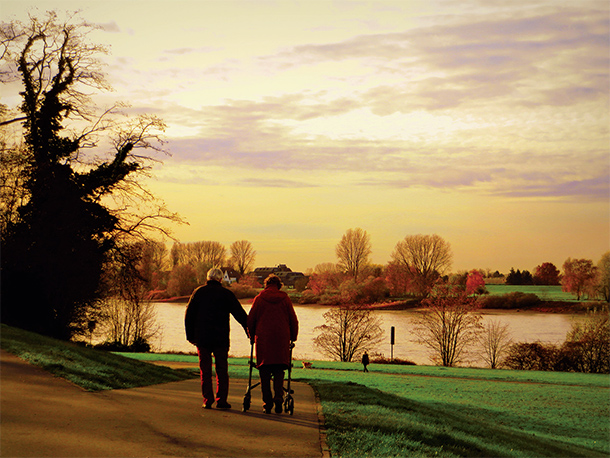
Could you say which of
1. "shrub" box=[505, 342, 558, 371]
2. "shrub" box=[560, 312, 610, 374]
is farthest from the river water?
→ "shrub" box=[560, 312, 610, 374]

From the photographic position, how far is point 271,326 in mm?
9000

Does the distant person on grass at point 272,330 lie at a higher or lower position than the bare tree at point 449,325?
higher

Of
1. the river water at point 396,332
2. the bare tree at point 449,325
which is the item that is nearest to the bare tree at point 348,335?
the river water at point 396,332

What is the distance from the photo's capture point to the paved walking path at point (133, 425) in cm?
696

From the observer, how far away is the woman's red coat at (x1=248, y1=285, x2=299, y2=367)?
8.95m

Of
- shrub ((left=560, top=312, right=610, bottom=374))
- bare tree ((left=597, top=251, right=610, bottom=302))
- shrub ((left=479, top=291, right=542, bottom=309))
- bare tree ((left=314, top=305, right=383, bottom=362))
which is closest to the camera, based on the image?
shrub ((left=560, top=312, right=610, bottom=374))

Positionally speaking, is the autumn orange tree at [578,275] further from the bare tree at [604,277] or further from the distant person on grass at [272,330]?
the distant person on grass at [272,330]

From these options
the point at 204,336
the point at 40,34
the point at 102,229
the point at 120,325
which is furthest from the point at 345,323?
the point at 204,336

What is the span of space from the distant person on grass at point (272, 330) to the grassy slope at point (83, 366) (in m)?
3.66

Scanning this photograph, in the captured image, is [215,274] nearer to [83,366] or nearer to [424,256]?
[83,366]

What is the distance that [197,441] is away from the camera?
740 centimetres

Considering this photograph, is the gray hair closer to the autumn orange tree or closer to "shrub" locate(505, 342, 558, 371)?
"shrub" locate(505, 342, 558, 371)

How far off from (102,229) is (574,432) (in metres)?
22.5

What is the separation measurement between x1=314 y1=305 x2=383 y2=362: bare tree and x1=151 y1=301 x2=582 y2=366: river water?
109cm
